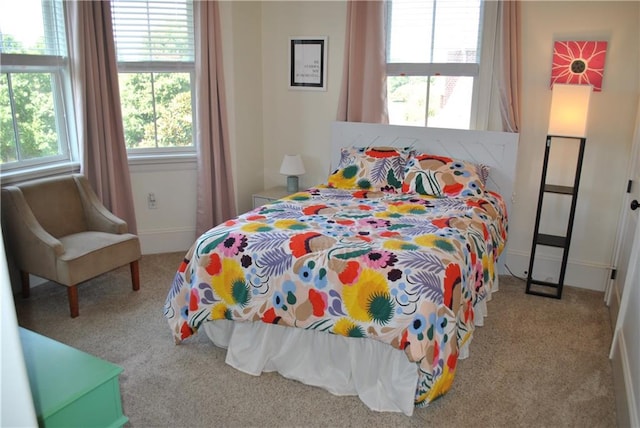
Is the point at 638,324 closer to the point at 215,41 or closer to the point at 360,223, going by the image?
the point at 360,223

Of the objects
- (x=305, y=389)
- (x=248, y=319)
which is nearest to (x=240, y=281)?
(x=248, y=319)

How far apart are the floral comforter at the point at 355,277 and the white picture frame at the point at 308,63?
1.73 m

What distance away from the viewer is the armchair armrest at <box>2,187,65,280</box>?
3.38 meters

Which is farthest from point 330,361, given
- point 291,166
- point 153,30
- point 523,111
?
point 153,30

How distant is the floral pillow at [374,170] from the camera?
396cm

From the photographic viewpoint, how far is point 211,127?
4.50 meters

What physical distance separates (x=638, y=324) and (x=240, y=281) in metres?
1.91

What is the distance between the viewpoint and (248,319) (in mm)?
2771

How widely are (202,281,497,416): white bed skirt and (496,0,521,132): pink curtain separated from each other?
185 centimetres

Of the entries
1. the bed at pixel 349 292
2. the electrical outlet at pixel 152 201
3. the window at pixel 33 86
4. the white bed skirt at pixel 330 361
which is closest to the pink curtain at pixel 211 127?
the electrical outlet at pixel 152 201

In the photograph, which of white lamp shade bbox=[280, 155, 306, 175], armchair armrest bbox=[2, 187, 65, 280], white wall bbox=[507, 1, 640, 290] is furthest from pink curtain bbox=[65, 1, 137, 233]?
white wall bbox=[507, 1, 640, 290]

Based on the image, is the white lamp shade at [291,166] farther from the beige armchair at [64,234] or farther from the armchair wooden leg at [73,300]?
the armchair wooden leg at [73,300]

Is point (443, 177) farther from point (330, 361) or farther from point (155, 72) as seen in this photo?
point (155, 72)

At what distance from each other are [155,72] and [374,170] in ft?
6.54
